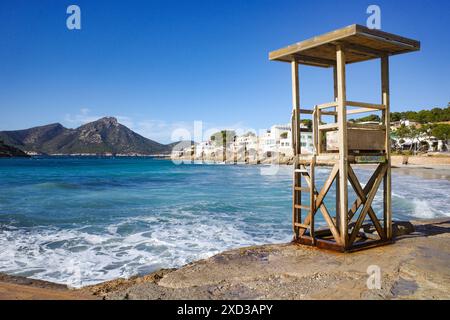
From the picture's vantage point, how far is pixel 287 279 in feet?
19.0

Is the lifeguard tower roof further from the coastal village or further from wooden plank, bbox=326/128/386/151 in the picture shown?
the coastal village

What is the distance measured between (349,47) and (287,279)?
15.3 ft

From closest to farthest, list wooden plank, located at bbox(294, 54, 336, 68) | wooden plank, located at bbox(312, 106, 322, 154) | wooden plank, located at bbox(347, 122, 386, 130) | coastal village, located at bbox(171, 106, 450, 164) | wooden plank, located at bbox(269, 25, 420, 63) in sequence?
1. wooden plank, located at bbox(269, 25, 420, 63)
2. wooden plank, located at bbox(347, 122, 386, 130)
3. wooden plank, located at bbox(312, 106, 322, 154)
4. wooden plank, located at bbox(294, 54, 336, 68)
5. coastal village, located at bbox(171, 106, 450, 164)

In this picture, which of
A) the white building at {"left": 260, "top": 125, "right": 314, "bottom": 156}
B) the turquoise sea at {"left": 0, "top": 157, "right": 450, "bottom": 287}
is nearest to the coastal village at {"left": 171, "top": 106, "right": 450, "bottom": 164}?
the white building at {"left": 260, "top": 125, "right": 314, "bottom": 156}

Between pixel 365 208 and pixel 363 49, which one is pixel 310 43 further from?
pixel 365 208

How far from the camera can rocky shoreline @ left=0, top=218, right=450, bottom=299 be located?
5195 mm

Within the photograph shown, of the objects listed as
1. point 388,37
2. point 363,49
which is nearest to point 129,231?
point 363,49

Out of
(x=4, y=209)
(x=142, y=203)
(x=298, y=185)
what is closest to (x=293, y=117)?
(x=298, y=185)

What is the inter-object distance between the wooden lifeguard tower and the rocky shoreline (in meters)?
0.64

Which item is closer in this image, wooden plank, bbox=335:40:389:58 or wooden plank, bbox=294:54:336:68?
wooden plank, bbox=335:40:389:58

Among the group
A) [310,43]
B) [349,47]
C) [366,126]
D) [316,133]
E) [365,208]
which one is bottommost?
[365,208]
